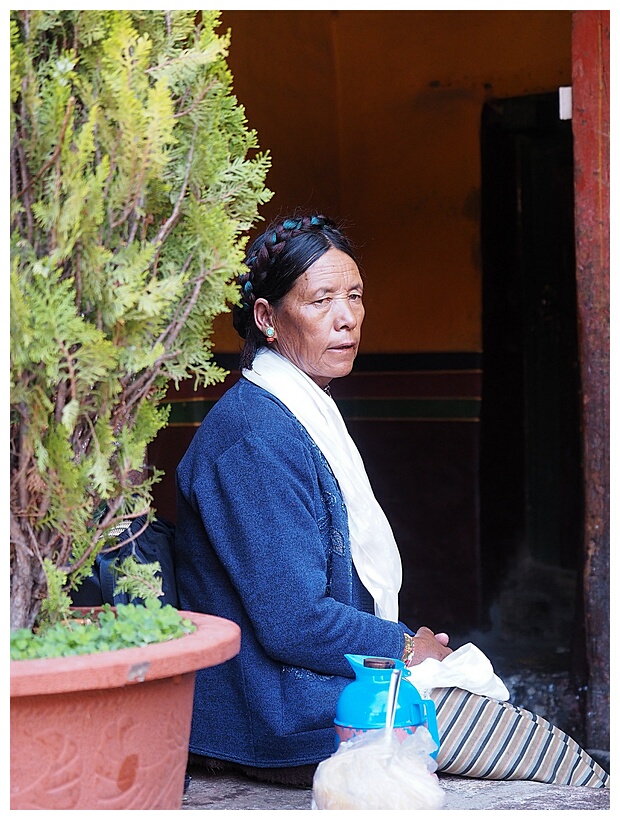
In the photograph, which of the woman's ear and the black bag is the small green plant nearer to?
the black bag

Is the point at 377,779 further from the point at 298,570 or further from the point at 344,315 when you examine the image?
the point at 344,315

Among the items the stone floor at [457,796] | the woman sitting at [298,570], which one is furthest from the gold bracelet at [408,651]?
the stone floor at [457,796]

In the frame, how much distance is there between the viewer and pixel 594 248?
11.4 ft

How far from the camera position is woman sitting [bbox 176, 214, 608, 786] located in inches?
90.9

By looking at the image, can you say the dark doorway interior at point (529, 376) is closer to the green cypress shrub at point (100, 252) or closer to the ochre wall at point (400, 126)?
the ochre wall at point (400, 126)

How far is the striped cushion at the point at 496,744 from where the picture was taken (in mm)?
2461

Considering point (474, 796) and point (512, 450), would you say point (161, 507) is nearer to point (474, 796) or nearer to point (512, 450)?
point (512, 450)

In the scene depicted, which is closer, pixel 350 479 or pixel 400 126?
pixel 350 479

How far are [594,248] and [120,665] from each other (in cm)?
234

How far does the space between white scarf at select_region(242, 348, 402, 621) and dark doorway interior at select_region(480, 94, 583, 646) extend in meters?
3.47

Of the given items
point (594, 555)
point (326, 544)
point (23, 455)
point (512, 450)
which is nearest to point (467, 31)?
point (512, 450)

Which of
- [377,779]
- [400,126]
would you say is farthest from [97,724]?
[400,126]

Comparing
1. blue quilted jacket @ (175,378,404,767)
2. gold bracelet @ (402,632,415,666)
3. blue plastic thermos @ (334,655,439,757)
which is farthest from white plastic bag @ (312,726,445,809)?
gold bracelet @ (402,632,415,666)

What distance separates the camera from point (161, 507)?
550 centimetres
